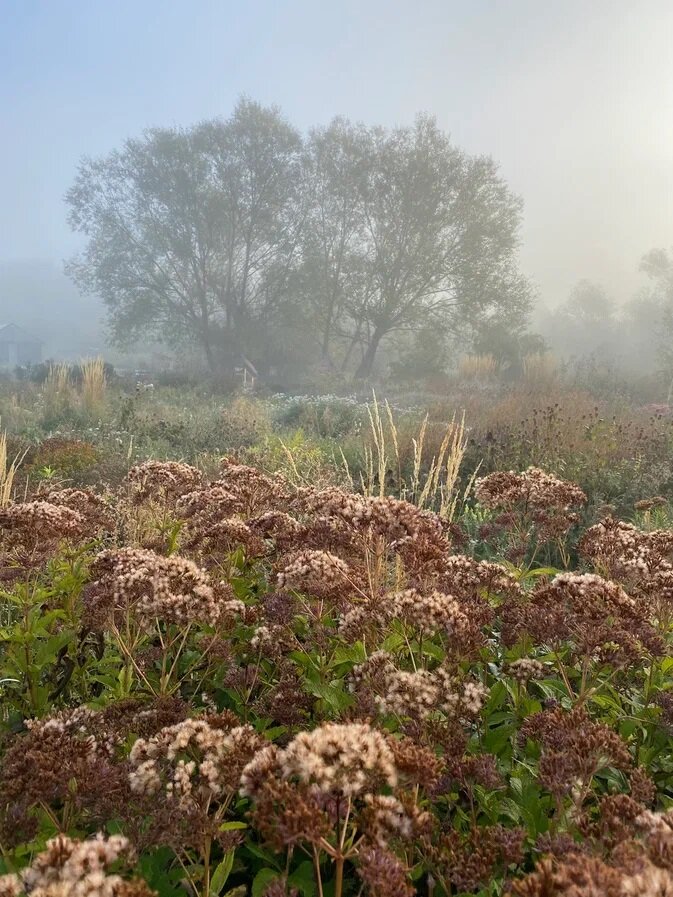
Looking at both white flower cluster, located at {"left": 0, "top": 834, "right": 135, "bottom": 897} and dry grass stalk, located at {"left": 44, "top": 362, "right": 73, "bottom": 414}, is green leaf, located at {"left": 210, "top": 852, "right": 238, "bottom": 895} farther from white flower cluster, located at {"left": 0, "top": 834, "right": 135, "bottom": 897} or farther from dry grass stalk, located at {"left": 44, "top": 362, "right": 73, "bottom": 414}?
dry grass stalk, located at {"left": 44, "top": 362, "right": 73, "bottom": 414}

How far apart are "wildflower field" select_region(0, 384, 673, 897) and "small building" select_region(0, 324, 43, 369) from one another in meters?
70.8

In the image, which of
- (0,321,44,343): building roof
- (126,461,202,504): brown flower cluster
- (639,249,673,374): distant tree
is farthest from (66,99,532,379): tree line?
(0,321,44,343): building roof

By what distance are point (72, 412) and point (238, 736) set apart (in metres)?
15.9

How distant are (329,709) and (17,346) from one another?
246ft

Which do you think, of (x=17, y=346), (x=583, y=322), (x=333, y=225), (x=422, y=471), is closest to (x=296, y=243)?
(x=333, y=225)

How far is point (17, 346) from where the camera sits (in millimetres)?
67312

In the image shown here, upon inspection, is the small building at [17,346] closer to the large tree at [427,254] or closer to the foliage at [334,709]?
the large tree at [427,254]

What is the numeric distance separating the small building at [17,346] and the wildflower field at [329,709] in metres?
70.8

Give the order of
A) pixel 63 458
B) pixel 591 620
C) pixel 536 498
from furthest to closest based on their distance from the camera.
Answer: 1. pixel 63 458
2. pixel 536 498
3. pixel 591 620

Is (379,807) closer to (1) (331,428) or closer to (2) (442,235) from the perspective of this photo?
(1) (331,428)

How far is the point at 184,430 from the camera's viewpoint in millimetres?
13164

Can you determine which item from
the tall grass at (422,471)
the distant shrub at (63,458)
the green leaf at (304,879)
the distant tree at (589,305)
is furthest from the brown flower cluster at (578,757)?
the distant tree at (589,305)

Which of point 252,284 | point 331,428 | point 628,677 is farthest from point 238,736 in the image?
point 252,284

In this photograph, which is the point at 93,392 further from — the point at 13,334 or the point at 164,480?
the point at 13,334
